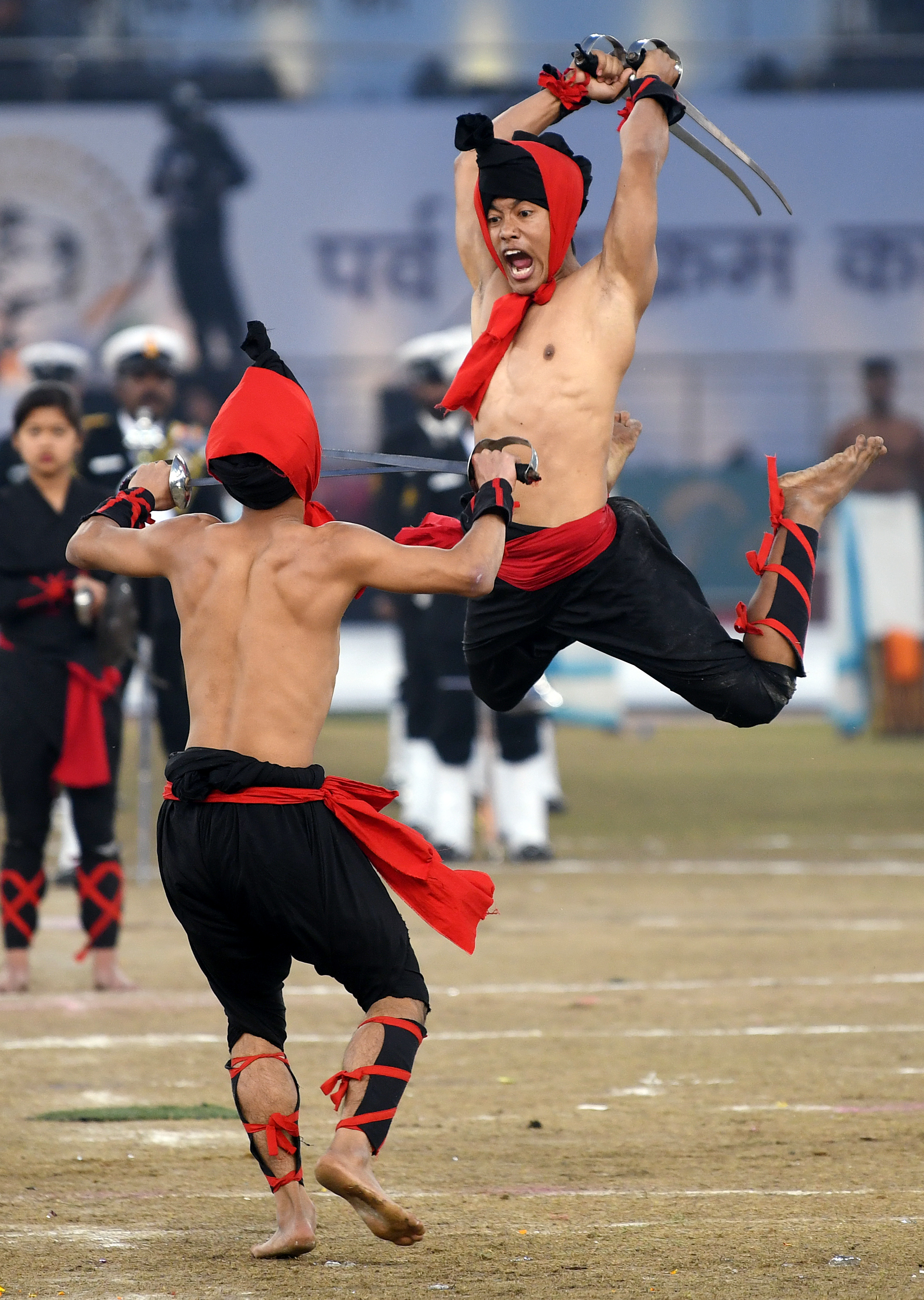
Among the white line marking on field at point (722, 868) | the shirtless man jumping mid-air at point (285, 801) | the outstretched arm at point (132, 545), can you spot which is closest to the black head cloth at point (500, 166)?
the shirtless man jumping mid-air at point (285, 801)

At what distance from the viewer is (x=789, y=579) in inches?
→ 196

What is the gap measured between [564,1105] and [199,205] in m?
17.3

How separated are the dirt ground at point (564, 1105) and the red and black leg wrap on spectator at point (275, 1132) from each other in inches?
6.6

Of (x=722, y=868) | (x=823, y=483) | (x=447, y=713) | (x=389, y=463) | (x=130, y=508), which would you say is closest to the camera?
(x=130, y=508)

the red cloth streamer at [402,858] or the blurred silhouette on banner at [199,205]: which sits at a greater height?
the blurred silhouette on banner at [199,205]

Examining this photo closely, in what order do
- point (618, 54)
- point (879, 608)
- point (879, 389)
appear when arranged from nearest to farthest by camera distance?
point (618, 54) < point (879, 608) < point (879, 389)

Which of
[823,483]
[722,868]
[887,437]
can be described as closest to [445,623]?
[722,868]

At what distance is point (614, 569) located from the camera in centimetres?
486

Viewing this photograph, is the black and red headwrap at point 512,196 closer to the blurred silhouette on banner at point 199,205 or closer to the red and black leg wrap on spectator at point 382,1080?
the red and black leg wrap on spectator at point 382,1080

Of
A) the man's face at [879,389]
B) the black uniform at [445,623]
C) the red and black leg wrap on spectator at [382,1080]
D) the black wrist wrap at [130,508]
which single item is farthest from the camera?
the man's face at [879,389]

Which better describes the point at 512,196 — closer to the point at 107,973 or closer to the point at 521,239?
the point at 521,239

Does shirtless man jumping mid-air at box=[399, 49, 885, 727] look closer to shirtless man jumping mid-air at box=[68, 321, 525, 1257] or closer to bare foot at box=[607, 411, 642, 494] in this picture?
bare foot at box=[607, 411, 642, 494]

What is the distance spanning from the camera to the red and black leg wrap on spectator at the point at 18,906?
6.96m

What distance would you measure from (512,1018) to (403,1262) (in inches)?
103
